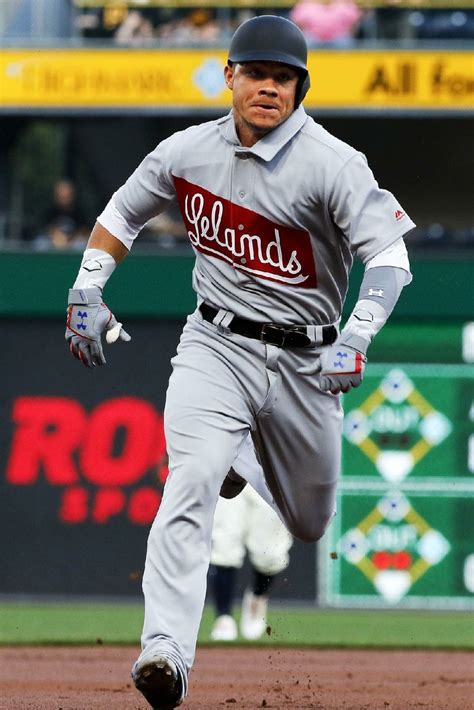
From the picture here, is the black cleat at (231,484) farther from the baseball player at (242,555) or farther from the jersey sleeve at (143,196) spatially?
the baseball player at (242,555)

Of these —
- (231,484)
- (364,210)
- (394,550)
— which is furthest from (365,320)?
(394,550)

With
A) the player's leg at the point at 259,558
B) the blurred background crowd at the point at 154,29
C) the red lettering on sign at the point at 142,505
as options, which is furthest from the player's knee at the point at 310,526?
the blurred background crowd at the point at 154,29

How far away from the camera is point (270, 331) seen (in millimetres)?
5195

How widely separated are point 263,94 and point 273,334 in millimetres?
808

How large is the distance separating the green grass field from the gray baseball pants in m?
4.62

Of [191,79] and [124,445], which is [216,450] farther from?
[191,79]

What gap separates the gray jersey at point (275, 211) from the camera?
495 cm

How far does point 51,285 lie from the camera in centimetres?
1238

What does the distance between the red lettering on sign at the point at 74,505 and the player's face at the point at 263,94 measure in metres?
7.54

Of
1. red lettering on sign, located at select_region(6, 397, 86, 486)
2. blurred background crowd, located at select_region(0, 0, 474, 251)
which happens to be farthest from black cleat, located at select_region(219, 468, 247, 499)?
blurred background crowd, located at select_region(0, 0, 474, 251)

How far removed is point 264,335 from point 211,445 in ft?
1.65

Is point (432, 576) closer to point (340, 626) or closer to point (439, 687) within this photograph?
point (340, 626)

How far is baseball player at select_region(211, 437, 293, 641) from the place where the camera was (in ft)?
33.6

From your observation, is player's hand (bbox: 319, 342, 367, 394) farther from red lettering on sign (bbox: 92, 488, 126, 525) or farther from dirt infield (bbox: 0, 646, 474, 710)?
red lettering on sign (bbox: 92, 488, 126, 525)
